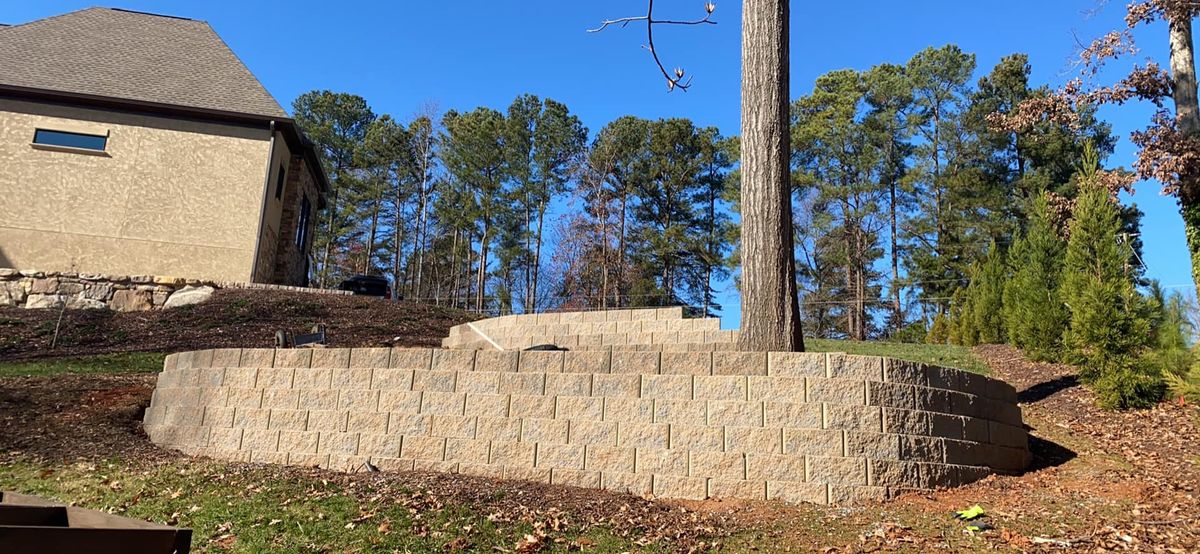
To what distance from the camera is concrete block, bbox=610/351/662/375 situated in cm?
608

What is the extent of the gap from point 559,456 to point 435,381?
51.9 inches

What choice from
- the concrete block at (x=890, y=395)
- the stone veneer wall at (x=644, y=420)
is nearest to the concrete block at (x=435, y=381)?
the stone veneer wall at (x=644, y=420)

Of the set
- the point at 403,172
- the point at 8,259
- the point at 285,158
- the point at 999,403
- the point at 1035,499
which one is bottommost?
the point at 1035,499

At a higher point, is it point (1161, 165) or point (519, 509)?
point (1161, 165)

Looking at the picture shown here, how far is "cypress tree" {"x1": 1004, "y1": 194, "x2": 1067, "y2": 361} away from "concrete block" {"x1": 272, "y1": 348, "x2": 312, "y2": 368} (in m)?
9.87

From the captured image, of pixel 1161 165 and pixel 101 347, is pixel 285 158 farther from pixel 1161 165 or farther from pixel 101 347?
pixel 1161 165


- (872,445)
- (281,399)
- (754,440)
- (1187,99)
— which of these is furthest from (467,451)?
(1187,99)

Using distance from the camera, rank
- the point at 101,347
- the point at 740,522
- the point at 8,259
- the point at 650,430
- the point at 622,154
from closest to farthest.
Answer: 1. the point at 740,522
2. the point at 650,430
3. the point at 101,347
4. the point at 8,259
5. the point at 622,154

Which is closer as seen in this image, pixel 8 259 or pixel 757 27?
pixel 757 27

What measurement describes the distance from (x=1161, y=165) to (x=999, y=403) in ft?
24.6

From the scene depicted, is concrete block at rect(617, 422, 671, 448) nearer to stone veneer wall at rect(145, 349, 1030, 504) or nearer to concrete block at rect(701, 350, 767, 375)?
stone veneer wall at rect(145, 349, 1030, 504)

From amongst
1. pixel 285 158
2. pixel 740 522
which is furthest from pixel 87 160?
pixel 740 522

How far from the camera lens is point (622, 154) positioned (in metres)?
33.2

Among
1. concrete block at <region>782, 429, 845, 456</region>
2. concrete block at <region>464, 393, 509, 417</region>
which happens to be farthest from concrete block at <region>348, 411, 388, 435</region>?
concrete block at <region>782, 429, 845, 456</region>
